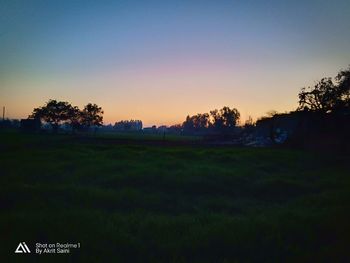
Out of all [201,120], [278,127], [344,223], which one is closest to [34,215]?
[344,223]

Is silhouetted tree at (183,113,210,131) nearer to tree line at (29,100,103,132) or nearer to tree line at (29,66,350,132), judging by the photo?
tree line at (29,66,350,132)

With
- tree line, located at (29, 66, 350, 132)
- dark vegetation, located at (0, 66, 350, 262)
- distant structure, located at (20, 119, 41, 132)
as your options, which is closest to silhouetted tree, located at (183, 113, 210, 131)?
tree line, located at (29, 66, 350, 132)

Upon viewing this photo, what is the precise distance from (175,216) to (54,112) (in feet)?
281

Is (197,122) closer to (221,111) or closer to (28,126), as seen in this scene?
(221,111)

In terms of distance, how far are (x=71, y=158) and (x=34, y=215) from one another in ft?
36.1

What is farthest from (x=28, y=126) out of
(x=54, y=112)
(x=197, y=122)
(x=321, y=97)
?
(x=197, y=122)

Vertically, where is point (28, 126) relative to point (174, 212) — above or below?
above

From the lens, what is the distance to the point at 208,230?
627cm

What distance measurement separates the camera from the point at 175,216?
7.50 m

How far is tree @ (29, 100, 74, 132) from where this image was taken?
84125 millimetres

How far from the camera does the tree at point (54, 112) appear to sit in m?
84.1

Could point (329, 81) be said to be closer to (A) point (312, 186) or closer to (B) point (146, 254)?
(A) point (312, 186)

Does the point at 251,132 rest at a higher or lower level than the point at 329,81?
lower

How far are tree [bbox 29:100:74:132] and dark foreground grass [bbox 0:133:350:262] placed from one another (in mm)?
77465
